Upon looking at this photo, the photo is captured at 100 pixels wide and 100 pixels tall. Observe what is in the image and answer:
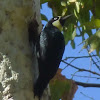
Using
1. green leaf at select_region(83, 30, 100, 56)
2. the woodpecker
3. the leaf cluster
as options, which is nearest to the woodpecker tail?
the woodpecker

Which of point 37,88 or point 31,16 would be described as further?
point 31,16

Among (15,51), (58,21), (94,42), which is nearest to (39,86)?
(15,51)

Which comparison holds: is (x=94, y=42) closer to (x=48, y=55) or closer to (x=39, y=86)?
(x=48, y=55)

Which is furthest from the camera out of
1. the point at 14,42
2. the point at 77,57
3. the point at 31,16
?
the point at 77,57

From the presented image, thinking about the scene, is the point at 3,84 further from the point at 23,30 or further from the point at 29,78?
the point at 23,30

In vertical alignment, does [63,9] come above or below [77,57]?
above

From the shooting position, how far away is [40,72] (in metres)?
2.17

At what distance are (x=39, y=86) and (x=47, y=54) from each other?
294 mm

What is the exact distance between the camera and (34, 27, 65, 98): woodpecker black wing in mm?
2111

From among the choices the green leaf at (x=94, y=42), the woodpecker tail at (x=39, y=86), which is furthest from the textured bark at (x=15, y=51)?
the green leaf at (x=94, y=42)

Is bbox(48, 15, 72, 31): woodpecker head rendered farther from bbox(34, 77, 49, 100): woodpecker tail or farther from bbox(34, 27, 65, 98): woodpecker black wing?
bbox(34, 77, 49, 100): woodpecker tail

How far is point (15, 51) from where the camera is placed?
2074 millimetres

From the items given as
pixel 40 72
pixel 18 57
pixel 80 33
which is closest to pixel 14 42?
pixel 18 57

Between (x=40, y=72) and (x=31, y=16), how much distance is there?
365 millimetres
